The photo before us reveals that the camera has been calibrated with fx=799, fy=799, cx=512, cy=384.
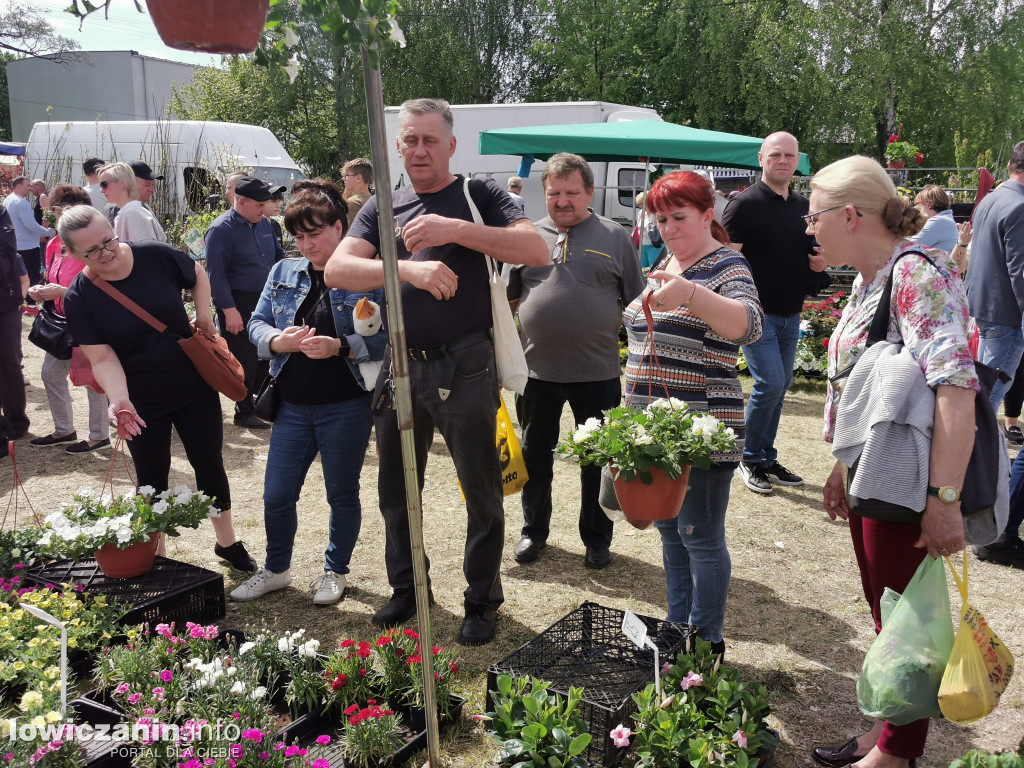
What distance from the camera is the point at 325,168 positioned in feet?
102

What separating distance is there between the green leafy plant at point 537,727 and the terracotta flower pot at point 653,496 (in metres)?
0.59

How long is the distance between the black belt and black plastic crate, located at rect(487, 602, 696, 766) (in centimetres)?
116

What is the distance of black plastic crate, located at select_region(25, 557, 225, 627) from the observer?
11.1 ft

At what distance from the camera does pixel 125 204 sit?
6.68 metres

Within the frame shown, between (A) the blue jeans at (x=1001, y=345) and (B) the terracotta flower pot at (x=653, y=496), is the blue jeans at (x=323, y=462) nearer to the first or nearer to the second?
(B) the terracotta flower pot at (x=653, y=496)

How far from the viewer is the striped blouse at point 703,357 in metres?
2.80

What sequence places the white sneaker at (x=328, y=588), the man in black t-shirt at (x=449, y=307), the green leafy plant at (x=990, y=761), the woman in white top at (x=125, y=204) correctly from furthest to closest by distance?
1. the woman in white top at (x=125, y=204)
2. the white sneaker at (x=328, y=588)
3. the man in black t-shirt at (x=449, y=307)
4. the green leafy plant at (x=990, y=761)

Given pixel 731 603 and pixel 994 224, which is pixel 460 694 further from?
pixel 994 224

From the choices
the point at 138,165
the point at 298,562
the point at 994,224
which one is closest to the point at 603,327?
the point at 298,562

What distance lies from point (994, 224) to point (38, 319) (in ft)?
20.5

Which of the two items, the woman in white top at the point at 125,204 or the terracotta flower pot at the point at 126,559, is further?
the woman in white top at the point at 125,204

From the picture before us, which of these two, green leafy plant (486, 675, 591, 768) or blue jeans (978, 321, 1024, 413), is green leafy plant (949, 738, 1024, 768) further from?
blue jeans (978, 321, 1024, 413)

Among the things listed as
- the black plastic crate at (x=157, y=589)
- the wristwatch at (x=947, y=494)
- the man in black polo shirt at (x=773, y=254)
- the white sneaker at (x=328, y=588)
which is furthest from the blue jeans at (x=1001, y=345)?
the black plastic crate at (x=157, y=589)

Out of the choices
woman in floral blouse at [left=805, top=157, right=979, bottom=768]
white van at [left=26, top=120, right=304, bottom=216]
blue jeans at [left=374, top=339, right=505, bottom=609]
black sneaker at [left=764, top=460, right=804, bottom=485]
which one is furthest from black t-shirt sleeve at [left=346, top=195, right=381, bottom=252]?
white van at [left=26, top=120, right=304, bottom=216]
